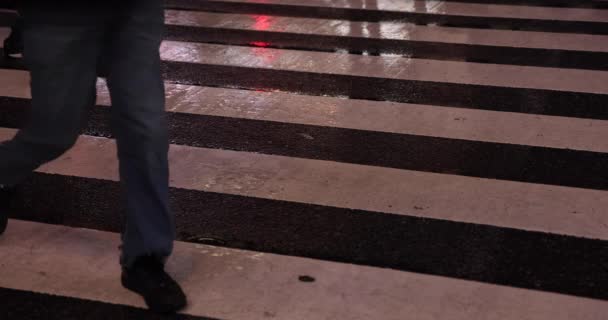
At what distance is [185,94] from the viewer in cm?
577

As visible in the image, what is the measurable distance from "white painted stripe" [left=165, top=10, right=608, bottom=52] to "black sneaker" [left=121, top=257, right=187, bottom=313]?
4.46 meters

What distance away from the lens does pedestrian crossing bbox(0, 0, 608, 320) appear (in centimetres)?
326

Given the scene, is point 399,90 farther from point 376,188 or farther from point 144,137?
point 144,137

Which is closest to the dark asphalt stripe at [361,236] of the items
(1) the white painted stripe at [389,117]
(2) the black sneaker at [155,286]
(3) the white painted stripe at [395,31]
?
(2) the black sneaker at [155,286]

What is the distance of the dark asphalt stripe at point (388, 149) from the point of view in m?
4.41

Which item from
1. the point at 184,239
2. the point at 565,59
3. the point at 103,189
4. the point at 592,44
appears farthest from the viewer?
the point at 592,44

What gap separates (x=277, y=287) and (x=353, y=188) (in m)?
1.02

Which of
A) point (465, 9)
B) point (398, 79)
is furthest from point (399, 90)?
point (465, 9)

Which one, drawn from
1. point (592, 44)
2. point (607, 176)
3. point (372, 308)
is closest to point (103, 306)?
point (372, 308)

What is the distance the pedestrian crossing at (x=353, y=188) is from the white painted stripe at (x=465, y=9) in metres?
0.99

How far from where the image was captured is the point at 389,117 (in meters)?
5.27

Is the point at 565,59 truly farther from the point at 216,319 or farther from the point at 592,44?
the point at 216,319

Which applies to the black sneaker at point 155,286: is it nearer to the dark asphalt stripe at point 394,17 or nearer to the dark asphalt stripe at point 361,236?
the dark asphalt stripe at point 361,236

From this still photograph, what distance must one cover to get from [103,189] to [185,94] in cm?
A: 166
